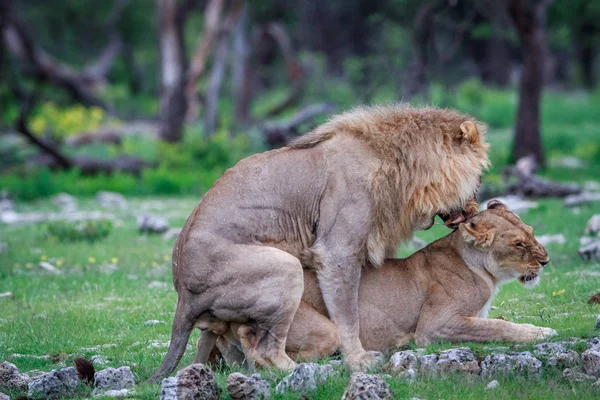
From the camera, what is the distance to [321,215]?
603cm

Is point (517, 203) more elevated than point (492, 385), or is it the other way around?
point (492, 385)

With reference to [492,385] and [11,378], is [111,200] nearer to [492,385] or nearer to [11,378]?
[11,378]

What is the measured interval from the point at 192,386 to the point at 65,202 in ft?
36.2

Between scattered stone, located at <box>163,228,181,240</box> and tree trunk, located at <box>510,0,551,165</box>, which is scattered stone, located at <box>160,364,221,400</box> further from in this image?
tree trunk, located at <box>510,0,551,165</box>

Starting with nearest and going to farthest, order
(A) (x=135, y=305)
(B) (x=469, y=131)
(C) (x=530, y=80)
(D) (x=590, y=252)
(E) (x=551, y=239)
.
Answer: (B) (x=469, y=131) < (A) (x=135, y=305) < (D) (x=590, y=252) < (E) (x=551, y=239) < (C) (x=530, y=80)

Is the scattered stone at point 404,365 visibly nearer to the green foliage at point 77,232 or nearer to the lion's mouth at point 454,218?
the lion's mouth at point 454,218

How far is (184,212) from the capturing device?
1382 centimetres

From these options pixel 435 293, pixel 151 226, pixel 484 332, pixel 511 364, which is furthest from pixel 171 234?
pixel 511 364

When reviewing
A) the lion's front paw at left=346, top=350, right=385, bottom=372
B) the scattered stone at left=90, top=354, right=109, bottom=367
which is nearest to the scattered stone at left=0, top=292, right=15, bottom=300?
the scattered stone at left=90, top=354, right=109, bottom=367

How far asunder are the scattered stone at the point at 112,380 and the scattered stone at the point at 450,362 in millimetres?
1700

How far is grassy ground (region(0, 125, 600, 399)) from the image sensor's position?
5121 millimetres

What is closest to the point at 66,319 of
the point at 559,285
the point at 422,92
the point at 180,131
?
the point at 559,285

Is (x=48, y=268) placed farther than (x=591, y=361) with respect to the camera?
Yes

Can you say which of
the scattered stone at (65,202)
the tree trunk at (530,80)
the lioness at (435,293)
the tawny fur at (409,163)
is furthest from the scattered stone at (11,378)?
the tree trunk at (530,80)
